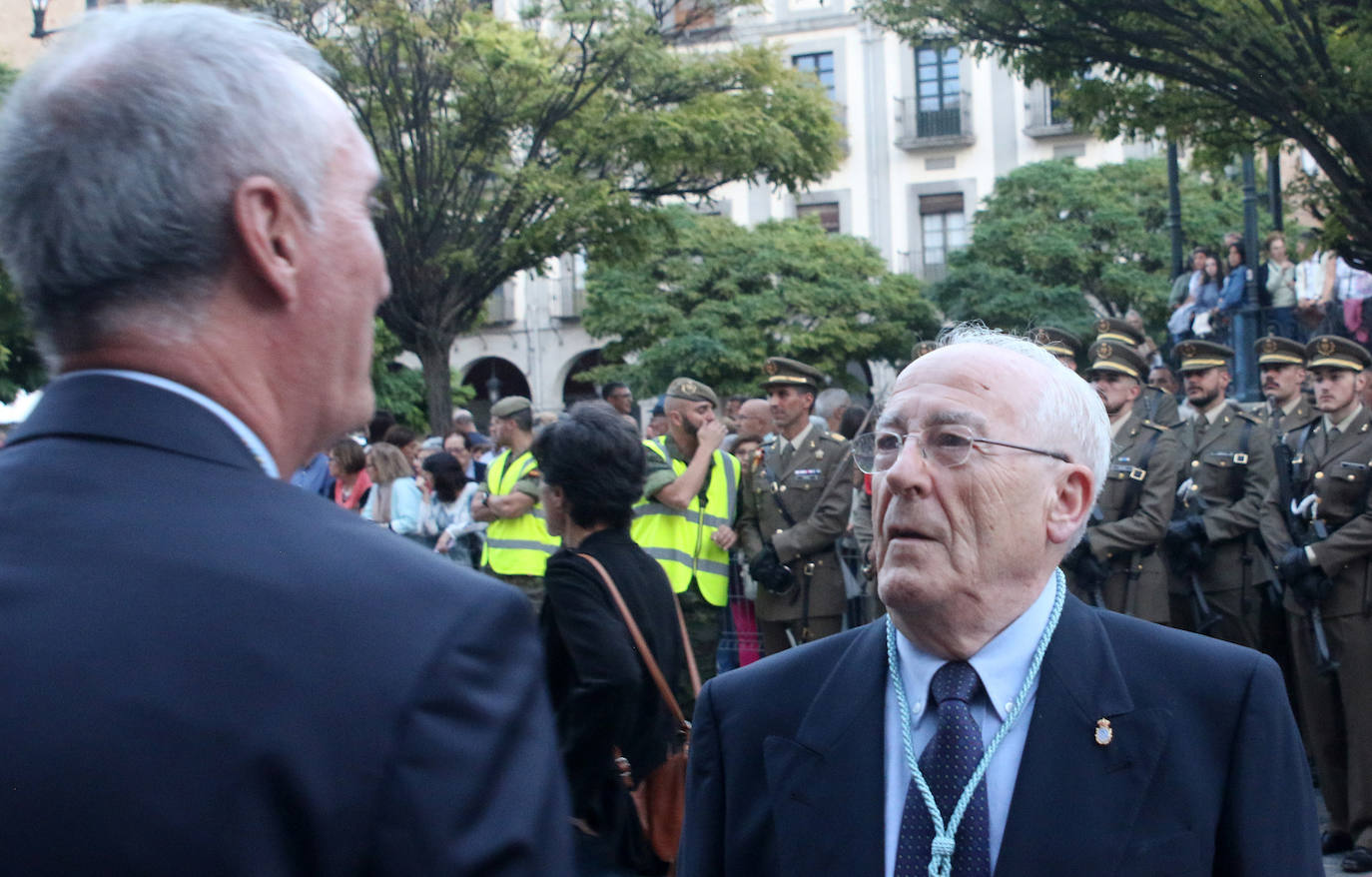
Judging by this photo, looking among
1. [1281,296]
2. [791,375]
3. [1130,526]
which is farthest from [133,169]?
[1281,296]

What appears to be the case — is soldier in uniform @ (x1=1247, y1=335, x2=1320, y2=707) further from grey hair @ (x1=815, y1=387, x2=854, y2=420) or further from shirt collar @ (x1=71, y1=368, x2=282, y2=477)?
shirt collar @ (x1=71, y1=368, x2=282, y2=477)

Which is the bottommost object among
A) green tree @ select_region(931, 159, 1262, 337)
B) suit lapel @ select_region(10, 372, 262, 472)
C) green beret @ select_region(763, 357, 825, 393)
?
green beret @ select_region(763, 357, 825, 393)

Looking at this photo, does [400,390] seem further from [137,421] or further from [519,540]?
[137,421]

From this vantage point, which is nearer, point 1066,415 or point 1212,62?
point 1066,415

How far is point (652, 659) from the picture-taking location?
431 centimetres

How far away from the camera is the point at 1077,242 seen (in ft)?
104

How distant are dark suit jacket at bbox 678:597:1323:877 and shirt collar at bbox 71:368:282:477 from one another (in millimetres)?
1320

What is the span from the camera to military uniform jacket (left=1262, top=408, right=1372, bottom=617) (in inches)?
246

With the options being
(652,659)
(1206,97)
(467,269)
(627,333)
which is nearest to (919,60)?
(627,333)

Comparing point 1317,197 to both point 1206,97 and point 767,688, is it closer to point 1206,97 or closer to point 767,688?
point 1206,97

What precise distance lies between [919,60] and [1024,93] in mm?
2961

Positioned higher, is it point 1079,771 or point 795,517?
point 1079,771

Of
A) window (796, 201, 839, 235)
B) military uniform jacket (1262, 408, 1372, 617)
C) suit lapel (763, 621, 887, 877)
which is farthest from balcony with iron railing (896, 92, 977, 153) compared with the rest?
suit lapel (763, 621, 887, 877)

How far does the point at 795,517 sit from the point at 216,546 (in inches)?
267
